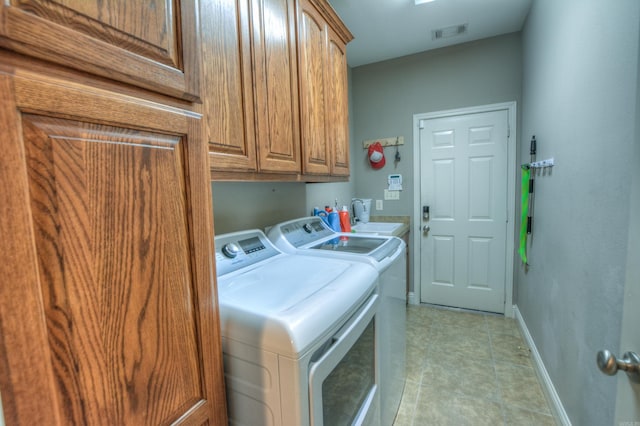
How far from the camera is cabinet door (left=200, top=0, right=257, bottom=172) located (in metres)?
1.02

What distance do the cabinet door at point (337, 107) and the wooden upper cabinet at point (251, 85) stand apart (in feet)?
1.43

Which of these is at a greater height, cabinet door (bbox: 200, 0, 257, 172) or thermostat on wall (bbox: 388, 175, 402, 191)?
cabinet door (bbox: 200, 0, 257, 172)

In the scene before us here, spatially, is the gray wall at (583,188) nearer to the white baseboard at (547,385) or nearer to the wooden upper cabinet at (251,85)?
the white baseboard at (547,385)

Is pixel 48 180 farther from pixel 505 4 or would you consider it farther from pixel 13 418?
pixel 505 4

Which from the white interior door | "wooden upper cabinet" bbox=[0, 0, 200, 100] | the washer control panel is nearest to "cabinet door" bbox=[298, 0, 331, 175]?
the washer control panel

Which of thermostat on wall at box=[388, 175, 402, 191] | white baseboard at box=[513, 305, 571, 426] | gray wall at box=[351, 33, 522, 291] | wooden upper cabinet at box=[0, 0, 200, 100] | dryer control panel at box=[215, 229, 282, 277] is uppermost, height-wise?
gray wall at box=[351, 33, 522, 291]

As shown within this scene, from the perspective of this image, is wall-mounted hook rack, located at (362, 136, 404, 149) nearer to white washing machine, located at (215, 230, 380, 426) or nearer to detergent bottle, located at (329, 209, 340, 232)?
detergent bottle, located at (329, 209, 340, 232)

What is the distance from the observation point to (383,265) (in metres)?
1.39

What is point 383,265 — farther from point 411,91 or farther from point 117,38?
point 411,91

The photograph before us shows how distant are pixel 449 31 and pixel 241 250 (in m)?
2.63

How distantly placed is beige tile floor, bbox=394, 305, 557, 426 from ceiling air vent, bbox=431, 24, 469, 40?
8.73 feet

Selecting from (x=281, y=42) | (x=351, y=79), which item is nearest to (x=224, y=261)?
(x=281, y=42)

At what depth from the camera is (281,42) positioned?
1.42m

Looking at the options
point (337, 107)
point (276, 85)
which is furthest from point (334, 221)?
point (276, 85)
